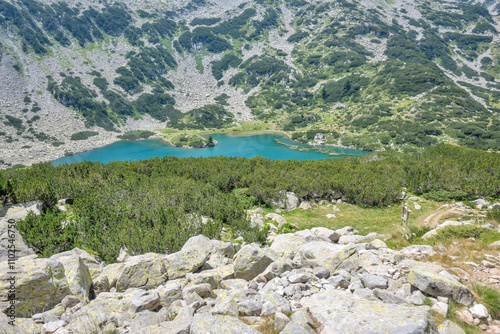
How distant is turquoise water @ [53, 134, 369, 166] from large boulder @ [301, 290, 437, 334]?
2931 inches

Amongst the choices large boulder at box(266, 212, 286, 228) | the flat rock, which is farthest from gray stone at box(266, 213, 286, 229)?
the flat rock

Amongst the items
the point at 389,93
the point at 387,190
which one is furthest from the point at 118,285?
the point at 389,93

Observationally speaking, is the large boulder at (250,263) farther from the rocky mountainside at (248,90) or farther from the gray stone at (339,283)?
the rocky mountainside at (248,90)

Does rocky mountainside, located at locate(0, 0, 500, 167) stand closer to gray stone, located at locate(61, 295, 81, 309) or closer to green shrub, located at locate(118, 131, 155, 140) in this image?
green shrub, located at locate(118, 131, 155, 140)

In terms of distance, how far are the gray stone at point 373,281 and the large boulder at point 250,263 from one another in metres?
2.93

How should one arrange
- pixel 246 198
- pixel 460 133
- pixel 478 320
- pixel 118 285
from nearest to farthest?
pixel 478 320 → pixel 118 285 → pixel 246 198 → pixel 460 133

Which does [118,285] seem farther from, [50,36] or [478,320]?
[50,36]

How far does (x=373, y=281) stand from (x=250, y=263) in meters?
3.62

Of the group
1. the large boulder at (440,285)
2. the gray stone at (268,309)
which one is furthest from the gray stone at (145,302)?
the large boulder at (440,285)

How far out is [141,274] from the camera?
732cm

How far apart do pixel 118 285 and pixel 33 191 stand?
10.5 m

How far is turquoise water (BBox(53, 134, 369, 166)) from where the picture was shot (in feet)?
278

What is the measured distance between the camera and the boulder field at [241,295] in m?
4.78

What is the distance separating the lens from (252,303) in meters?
5.62
